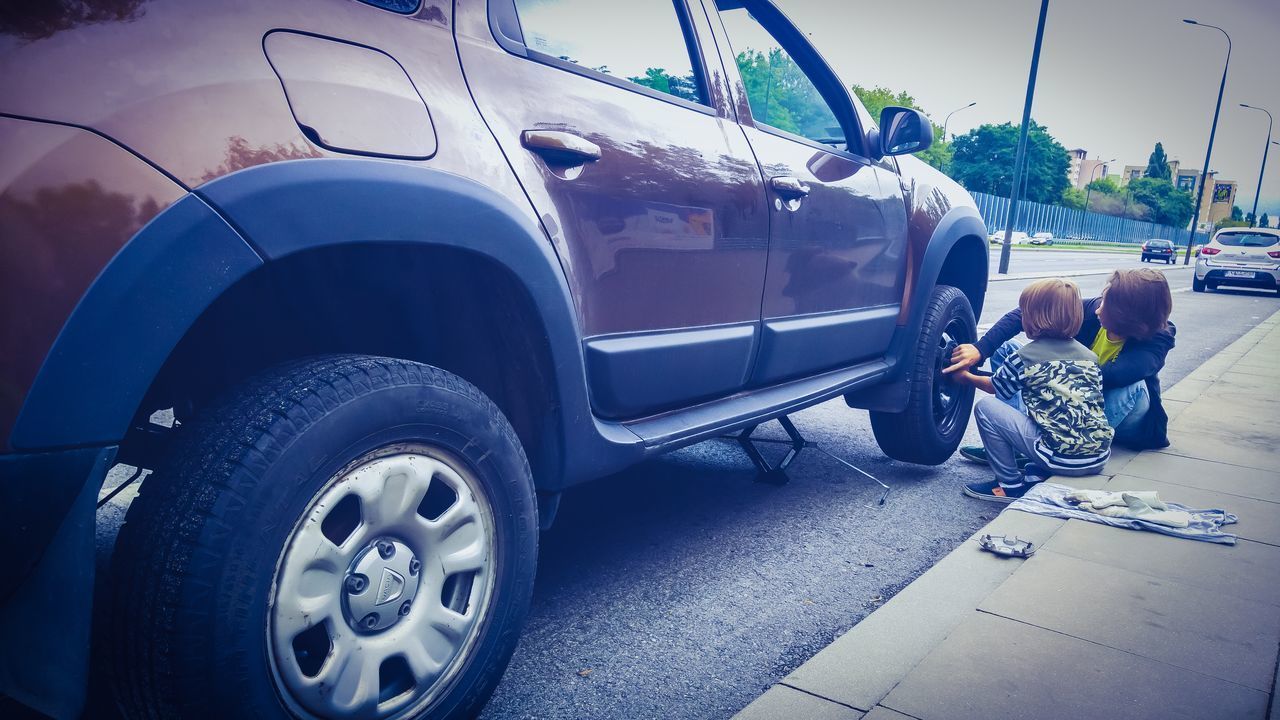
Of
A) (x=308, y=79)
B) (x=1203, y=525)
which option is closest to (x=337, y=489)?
(x=308, y=79)

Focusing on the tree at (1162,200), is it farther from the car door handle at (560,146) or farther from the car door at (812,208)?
the car door handle at (560,146)

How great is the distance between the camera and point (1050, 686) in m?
1.96

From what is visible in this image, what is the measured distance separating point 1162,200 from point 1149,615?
14081 centimetres

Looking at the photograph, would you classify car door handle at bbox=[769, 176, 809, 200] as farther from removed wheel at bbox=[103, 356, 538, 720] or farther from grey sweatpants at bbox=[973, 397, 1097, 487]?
grey sweatpants at bbox=[973, 397, 1097, 487]

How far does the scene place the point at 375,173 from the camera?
1446mm

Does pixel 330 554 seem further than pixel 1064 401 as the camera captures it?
No

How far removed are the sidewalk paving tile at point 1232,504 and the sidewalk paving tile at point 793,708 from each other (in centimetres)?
213

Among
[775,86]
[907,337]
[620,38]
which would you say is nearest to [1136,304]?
[907,337]

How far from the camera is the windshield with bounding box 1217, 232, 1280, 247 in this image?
2014 centimetres

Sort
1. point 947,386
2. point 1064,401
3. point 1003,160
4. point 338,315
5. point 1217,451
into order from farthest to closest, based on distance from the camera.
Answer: point 1003,160 → point 1217,451 → point 947,386 → point 1064,401 → point 338,315

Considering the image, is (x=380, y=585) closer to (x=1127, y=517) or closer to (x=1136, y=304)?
(x=1127, y=517)

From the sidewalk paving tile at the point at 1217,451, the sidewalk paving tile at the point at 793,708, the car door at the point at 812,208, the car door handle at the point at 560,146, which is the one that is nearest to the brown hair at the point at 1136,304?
the sidewalk paving tile at the point at 1217,451

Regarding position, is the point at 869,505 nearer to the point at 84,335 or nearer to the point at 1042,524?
the point at 1042,524

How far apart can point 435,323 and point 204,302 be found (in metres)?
0.62
